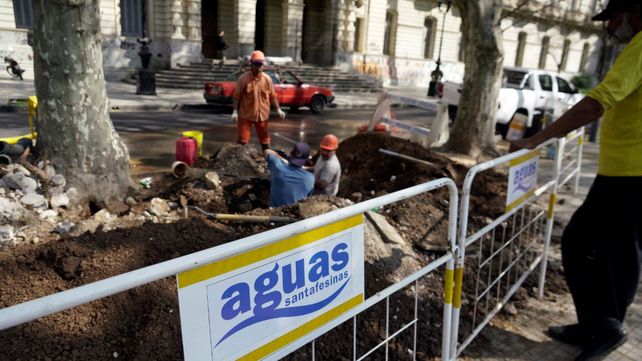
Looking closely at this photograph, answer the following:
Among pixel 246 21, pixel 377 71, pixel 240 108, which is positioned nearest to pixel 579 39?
pixel 377 71

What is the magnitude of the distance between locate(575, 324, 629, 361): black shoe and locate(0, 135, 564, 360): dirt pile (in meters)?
0.93

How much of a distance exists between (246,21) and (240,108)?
61.2ft

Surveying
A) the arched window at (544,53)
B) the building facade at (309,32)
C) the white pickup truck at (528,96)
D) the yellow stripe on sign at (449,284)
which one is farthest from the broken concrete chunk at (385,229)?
the arched window at (544,53)

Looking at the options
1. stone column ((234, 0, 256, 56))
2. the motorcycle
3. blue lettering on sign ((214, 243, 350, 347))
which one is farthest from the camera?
stone column ((234, 0, 256, 56))

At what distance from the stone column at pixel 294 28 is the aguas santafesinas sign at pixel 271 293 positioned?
1044 inches

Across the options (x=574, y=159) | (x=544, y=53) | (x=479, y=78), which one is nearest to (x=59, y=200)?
(x=574, y=159)

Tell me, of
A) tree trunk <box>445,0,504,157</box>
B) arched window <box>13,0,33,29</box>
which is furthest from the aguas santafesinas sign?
arched window <box>13,0,33,29</box>

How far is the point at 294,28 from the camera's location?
89.6ft

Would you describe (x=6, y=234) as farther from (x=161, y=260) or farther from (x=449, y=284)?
(x=449, y=284)

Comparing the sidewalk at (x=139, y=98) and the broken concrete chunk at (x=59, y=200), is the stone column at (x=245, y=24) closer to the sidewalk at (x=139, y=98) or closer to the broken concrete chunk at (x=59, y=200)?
the sidewalk at (x=139, y=98)

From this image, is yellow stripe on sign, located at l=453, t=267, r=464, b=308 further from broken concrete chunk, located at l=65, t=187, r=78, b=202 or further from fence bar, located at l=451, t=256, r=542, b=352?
broken concrete chunk, located at l=65, t=187, r=78, b=202

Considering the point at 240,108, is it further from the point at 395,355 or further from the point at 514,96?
the point at 514,96

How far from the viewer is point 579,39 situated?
46.6 meters

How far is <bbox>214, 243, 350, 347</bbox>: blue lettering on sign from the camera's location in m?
1.60
